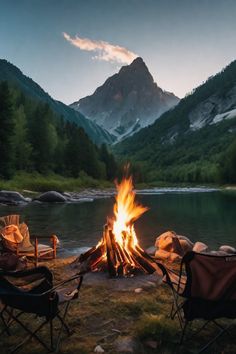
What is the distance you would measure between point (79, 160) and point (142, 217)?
198ft

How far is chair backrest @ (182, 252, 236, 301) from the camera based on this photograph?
585 centimetres

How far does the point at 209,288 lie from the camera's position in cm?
588

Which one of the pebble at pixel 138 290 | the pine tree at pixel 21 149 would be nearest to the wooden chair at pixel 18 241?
the pebble at pixel 138 290

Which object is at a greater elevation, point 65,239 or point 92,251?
point 92,251

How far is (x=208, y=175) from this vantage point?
5453 inches

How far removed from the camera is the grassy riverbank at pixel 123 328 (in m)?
5.87

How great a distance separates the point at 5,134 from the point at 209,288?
57.2m

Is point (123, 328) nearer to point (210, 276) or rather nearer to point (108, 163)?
point (210, 276)

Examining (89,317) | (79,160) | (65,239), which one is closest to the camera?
(89,317)

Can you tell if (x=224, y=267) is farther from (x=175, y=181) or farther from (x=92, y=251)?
(x=175, y=181)

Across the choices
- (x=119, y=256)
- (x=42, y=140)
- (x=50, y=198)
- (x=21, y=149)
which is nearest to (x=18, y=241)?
(x=119, y=256)

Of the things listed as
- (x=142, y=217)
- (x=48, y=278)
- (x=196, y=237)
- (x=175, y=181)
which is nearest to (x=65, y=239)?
(x=196, y=237)

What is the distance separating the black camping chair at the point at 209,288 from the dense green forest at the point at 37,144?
55.2 m

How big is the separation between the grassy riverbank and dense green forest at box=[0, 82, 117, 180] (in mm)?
52709
